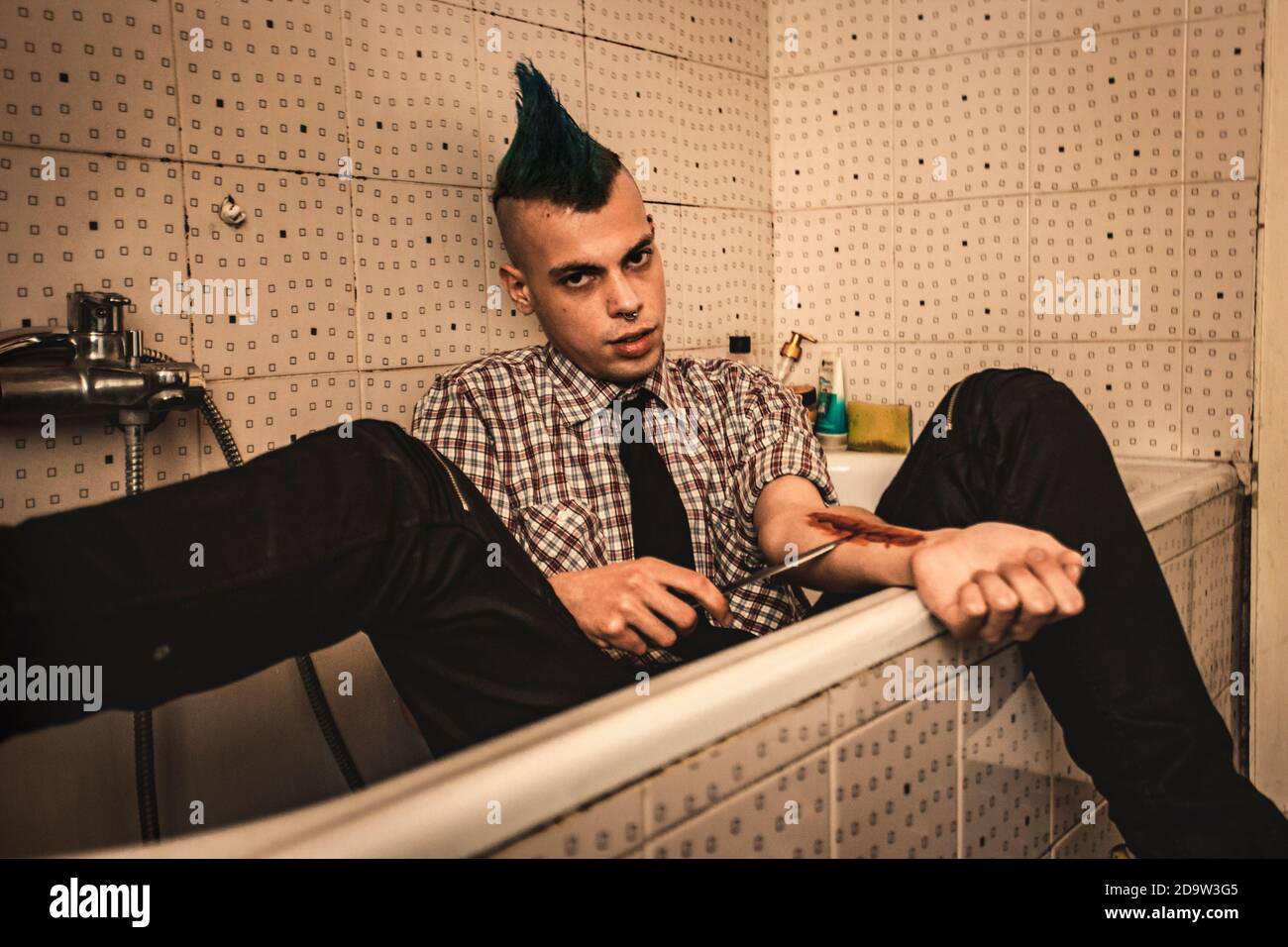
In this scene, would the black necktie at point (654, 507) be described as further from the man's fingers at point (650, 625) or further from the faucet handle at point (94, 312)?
the faucet handle at point (94, 312)

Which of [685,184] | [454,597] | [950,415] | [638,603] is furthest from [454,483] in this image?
[685,184]

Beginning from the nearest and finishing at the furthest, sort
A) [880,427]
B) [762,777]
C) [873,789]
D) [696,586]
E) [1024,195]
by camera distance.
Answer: [762,777], [873,789], [696,586], [1024,195], [880,427]

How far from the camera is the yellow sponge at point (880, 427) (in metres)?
2.21

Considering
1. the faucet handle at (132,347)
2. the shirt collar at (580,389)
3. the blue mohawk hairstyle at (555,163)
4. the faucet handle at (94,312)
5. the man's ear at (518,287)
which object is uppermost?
the blue mohawk hairstyle at (555,163)

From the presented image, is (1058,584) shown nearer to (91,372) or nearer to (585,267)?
(585,267)

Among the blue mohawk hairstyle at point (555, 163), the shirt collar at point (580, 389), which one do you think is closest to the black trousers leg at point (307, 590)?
Answer: the shirt collar at point (580, 389)

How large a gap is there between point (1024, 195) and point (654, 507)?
1.06 meters

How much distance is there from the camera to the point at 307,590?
0.89 m

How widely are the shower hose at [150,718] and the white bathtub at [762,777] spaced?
0.60 meters

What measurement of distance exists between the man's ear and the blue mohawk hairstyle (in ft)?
0.36

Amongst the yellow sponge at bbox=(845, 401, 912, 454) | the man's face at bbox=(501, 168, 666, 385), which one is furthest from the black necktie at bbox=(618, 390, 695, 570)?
the yellow sponge at bbox=(845, 401, 912, 454)

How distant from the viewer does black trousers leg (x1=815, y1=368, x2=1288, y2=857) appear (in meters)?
1.08
